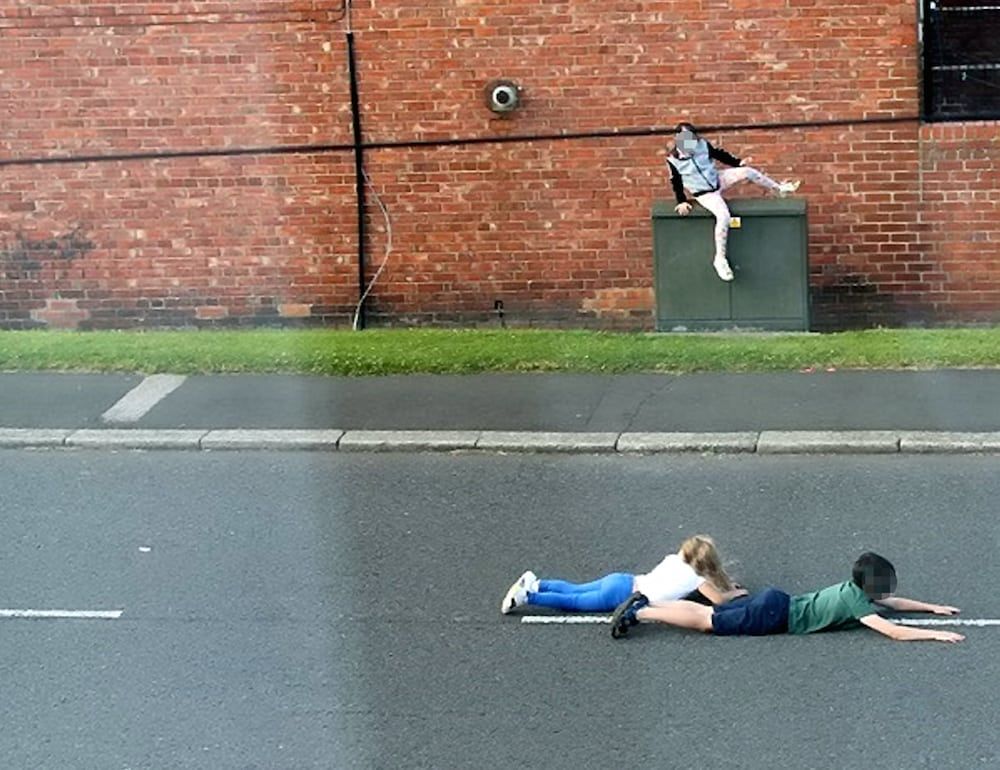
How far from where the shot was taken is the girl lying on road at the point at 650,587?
816cm

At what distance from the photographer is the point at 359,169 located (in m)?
14.7

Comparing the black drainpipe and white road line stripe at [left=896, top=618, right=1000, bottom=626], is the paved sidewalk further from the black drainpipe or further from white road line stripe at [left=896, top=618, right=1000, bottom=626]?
white road line stripe at [left=896, top=618, right=1000, bottom=626]

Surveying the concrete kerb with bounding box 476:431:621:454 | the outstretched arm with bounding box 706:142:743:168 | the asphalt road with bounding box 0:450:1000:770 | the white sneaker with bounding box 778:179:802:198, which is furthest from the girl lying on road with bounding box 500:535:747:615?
the white sneaker with bounding box 778:179:802:198

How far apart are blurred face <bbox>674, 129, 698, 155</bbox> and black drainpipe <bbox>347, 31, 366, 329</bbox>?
8.31 feet

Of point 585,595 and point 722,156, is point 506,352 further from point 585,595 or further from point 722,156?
point 585,595

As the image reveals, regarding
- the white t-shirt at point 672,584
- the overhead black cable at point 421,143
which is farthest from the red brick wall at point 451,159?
the white t-shirt at point 672,584

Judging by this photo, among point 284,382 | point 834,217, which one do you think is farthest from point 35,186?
point 834,217

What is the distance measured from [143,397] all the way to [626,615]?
554 centimetres

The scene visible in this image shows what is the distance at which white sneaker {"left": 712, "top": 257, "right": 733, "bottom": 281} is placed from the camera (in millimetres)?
13852

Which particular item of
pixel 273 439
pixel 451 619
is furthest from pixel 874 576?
pixel 273 439

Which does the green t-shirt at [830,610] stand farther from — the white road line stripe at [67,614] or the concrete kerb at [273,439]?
the concrete kerb at [273,439]

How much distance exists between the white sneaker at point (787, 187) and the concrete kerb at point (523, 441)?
11.4 feet

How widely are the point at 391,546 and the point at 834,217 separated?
20.4ft

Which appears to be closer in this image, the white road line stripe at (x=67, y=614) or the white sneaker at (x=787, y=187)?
the white road line stripe at (x=67, y=614)
